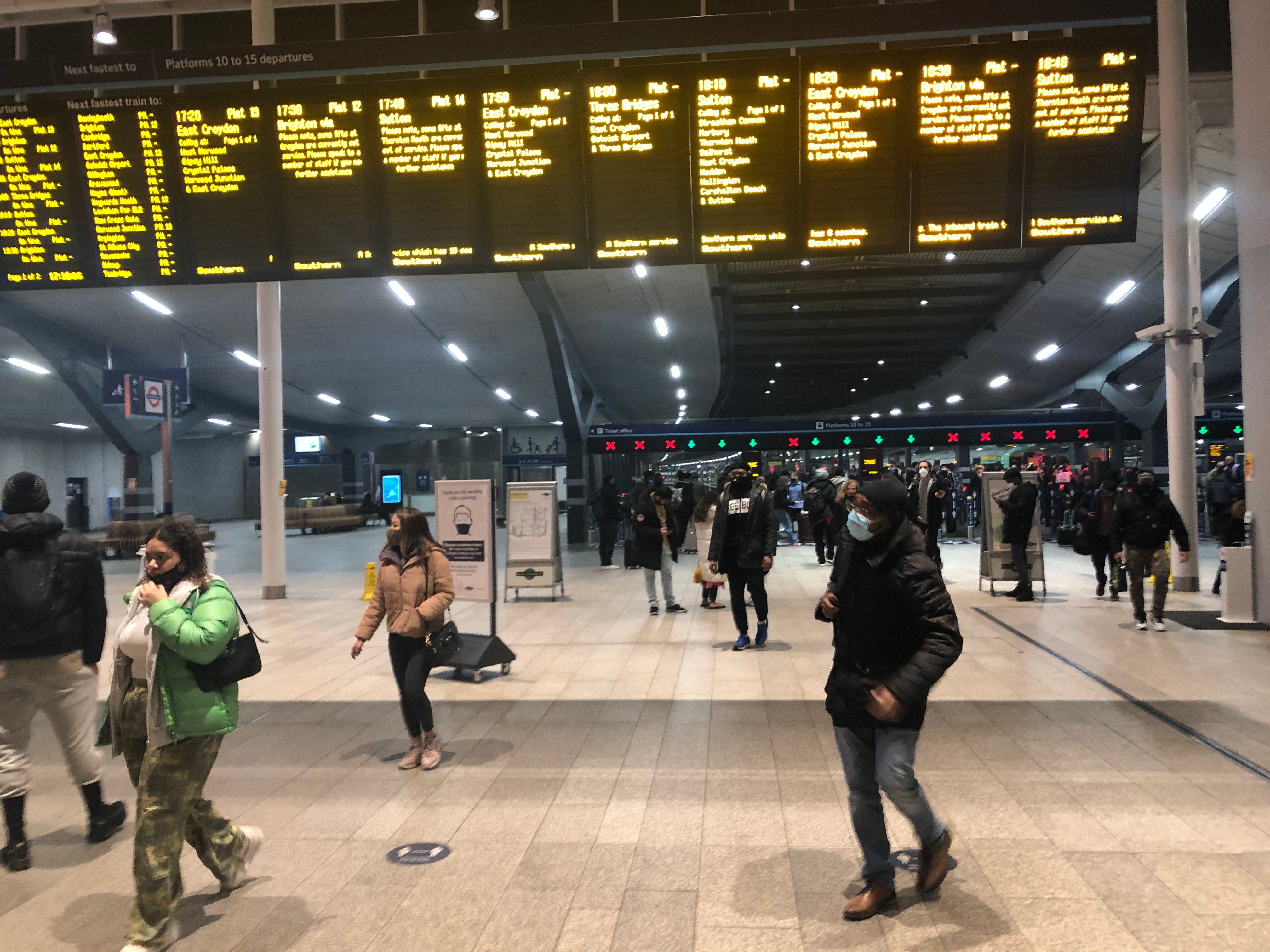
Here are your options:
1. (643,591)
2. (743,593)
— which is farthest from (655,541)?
(643,591)

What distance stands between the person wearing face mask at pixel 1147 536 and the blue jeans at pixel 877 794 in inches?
272

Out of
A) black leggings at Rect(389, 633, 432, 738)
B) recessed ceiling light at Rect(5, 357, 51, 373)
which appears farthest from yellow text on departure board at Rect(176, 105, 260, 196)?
recessed ceiling light at Rect(5, 357, 51, 373)

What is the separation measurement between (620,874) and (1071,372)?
100 feet

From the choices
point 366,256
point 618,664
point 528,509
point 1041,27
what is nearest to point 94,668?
point 366,256

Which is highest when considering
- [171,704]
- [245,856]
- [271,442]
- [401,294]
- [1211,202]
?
[401,294]

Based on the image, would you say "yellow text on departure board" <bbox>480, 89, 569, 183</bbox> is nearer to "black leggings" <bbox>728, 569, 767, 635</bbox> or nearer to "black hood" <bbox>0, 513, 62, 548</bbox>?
"black hood" <bbox>0, 513, 62, 548</bbox>

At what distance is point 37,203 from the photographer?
21.9 ft

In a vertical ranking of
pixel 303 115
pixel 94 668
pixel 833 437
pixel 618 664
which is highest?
pixel 303 115

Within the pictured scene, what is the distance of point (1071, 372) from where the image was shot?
29922 mm

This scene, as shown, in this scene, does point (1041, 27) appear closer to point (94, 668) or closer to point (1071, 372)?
point (94, 668)

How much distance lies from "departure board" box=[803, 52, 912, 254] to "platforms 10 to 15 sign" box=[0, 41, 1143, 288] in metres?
0.01

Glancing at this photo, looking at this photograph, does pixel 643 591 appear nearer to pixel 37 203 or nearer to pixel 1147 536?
pixel 1147 536

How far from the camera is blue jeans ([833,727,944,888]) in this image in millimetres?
3436

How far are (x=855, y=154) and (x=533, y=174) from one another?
2.33 meters
